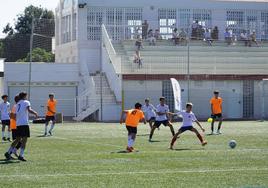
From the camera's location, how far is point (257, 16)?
63.2m

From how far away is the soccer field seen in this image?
14594mm

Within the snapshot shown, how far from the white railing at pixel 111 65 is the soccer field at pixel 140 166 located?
25.5 m

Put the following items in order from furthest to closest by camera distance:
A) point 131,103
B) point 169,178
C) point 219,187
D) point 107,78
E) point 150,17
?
1. point 150,17
2. point 107,78
3. point 131,103
4. point 169,178
5. point 219,187

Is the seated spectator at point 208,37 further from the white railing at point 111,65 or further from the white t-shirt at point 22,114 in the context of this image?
the white t-shirt at point 22,114

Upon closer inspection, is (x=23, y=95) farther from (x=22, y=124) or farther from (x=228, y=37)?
(x=228, y=37)

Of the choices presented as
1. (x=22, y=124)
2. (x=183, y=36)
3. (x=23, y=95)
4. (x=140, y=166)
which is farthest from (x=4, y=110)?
(x=183, y=36)

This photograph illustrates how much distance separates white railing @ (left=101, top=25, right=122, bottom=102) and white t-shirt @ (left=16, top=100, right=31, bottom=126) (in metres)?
31.0

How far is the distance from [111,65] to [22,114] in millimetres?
34105

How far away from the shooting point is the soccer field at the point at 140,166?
14594 millimetres

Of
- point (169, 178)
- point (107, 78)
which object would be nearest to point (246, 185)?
point (169, 178)

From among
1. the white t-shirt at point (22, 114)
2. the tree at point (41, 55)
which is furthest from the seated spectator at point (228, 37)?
the white t-shirt at point (22, 114)

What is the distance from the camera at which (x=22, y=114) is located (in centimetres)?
1998

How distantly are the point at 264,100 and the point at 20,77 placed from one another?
18164 mm

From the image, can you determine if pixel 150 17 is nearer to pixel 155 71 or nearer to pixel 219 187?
pixel 155 71
